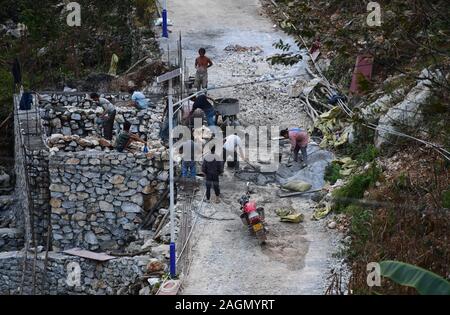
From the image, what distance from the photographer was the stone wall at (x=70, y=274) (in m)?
14.1

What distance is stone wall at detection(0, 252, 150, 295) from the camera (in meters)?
14.1

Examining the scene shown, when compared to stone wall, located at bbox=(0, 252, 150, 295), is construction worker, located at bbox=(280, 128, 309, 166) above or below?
above

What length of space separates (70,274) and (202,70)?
17.7ft

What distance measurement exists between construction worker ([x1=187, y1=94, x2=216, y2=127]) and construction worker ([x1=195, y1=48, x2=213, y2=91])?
143 cm

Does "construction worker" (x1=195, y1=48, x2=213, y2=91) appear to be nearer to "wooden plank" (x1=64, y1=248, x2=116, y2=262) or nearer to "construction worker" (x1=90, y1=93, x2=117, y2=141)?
"construction worker" (x1=90, y1=93, x2=117, y2=141)

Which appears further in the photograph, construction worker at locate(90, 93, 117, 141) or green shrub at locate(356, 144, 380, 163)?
construction worker at locate(90, 93, 117, 141)

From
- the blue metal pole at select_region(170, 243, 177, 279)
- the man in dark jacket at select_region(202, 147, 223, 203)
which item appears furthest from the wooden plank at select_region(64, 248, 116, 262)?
the blue metal pole at select_region(170, 243, 177, 279)

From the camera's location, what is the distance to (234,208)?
14633mm

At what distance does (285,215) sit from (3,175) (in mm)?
8603

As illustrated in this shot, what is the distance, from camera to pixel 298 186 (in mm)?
15203

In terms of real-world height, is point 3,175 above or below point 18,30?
below

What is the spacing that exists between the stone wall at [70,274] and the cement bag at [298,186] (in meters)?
2.84
